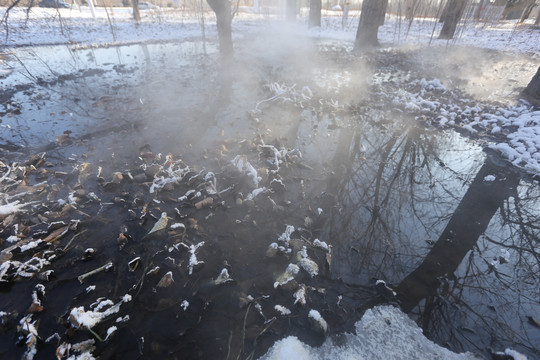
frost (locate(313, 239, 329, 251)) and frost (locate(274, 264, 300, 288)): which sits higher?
frost (locate(313, 239, 329, 251))

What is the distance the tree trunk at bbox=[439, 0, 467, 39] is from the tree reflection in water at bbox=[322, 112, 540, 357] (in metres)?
10.2

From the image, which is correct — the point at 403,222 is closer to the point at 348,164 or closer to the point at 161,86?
the point at 348,164

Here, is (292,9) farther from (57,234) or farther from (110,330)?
(110,330)

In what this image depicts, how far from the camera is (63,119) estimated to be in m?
4.95

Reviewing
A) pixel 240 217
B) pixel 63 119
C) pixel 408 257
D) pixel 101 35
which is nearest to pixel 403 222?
pixel 408 257

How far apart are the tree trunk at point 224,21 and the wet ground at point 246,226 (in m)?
3.25

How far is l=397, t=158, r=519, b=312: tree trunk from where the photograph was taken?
7.59 feet

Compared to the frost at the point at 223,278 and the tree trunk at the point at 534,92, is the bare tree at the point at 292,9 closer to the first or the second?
the tree trunk at the point at 534,92

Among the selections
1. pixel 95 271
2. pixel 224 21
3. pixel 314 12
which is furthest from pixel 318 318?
pixel 314 12

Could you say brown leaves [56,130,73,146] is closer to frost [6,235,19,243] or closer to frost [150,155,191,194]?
frost [150,155,191,194]

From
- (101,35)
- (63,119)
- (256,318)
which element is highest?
(101,35)

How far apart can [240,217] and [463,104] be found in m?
6.02

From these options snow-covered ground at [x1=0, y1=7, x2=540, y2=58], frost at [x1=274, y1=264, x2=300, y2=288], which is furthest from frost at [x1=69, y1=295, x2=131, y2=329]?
snow-covered ground at [x1=0, y1=7, x2=540, y2=58]

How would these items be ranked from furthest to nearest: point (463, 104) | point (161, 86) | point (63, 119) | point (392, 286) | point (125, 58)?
point (125, 58) → point (161, 86) → point (463, 104) → point (63, 119) → point (392, 286)
